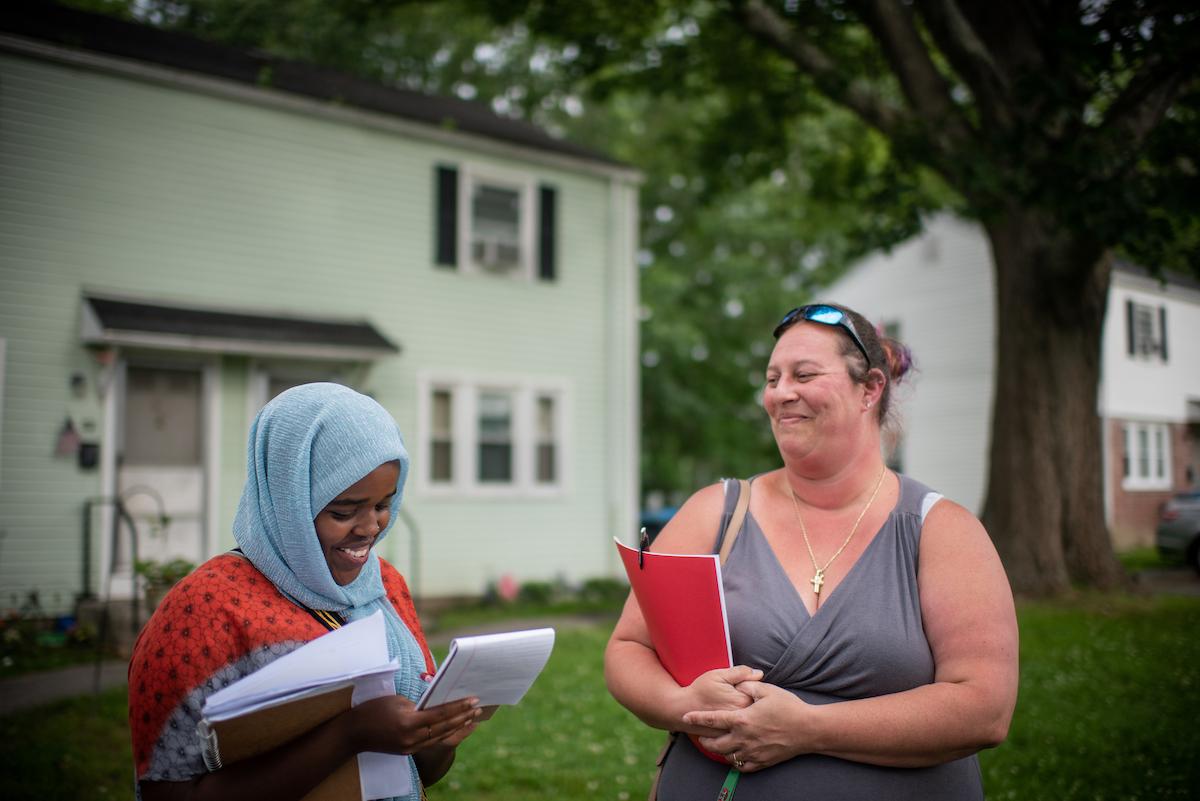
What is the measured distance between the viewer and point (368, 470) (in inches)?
80.7

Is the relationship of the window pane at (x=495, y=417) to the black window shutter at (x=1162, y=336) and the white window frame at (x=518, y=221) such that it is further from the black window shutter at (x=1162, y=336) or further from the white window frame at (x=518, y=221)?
the black window shutter at (x=1162, y=336)

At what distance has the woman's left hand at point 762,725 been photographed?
2.20 m

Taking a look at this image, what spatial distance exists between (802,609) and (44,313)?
34.3 ft

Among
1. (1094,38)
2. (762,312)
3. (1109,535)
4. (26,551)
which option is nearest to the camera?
(1094,38)

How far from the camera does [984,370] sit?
1370 cm

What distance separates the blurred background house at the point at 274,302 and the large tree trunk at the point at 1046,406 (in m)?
5.84

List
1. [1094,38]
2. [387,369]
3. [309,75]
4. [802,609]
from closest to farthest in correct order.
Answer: [802,609]
[1094,38]
[387,369]
[309,75]

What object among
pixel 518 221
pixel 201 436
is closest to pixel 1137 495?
pixel 201 436

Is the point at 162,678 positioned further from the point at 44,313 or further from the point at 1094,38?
the point at 44,313

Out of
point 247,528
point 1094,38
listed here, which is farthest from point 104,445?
point 1094,38

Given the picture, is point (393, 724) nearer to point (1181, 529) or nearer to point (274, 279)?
point (1181, 529)

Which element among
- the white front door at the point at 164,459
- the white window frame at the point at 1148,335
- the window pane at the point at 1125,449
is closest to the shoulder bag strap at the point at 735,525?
the white window frame at the point at 1148,335

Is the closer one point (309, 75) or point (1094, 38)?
point (1094, 38)

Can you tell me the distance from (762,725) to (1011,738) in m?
4.40
